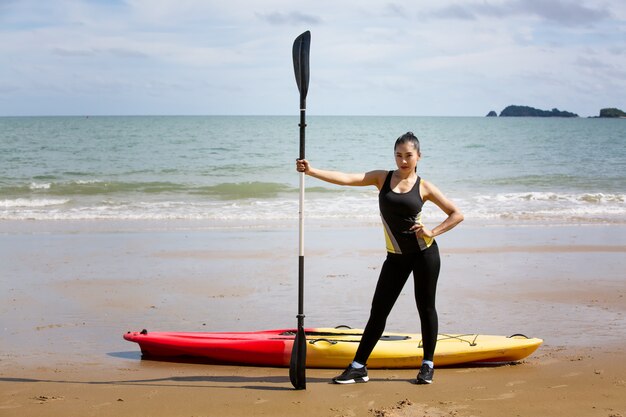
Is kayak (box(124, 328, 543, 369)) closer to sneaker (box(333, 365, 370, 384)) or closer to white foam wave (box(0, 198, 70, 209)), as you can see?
sneaker (box(333, 365, 370, 384))

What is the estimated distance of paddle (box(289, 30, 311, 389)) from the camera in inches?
194

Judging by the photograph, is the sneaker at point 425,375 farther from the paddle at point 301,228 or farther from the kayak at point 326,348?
the paddle at point 301,228

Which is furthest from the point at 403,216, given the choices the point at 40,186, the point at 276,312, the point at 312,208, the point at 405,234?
the point at 40,186

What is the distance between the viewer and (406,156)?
4910 mm

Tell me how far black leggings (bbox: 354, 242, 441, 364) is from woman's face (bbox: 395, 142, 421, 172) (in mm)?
520

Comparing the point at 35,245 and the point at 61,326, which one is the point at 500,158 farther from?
the point at 61,326

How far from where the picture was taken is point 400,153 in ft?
16.2

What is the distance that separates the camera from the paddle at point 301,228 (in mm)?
4922

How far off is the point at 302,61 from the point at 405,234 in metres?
1.28

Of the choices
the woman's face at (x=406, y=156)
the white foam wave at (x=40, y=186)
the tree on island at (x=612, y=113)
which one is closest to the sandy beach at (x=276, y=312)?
the woman's face at (x=406, y=156)

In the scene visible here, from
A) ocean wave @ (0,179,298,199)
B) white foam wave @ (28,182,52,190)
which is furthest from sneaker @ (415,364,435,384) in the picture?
white foam wave @ (28,182,52,190)

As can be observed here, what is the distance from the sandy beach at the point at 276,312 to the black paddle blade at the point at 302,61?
1.91 meters

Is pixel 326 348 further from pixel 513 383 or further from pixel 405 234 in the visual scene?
pixel 513 383

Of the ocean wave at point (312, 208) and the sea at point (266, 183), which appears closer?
the ocean wave at point (312, 208)
